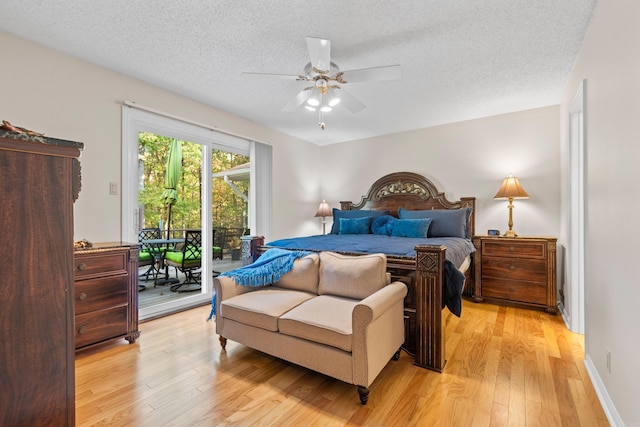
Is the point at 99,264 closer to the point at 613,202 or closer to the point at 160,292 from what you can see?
the point at 160,292

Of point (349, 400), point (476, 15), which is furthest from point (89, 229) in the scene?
point (476, 15)

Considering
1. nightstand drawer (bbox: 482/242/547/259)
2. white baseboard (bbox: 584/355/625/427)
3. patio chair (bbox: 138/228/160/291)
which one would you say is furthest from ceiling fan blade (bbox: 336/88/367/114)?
patio chair (bbox: 138/228/160/291)

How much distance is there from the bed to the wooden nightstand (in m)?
0.18

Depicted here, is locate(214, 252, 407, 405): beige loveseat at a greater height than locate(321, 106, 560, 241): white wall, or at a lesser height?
lesser

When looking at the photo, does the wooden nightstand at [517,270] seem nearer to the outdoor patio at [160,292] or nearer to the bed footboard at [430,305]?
the bed footboard at [430,305]

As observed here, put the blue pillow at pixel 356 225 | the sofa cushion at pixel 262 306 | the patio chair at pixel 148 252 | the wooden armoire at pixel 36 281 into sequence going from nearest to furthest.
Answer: the wooden armoire at pixel 36 281 → the sofa cushion at pixel 262 306 → the patio chair at pixel 148 252 → the blue pillow at pixel 356 225

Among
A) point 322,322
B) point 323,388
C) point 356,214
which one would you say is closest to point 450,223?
point 356,214

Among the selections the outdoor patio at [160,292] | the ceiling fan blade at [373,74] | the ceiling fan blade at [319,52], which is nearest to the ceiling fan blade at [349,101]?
the ceiling fan blade at [373,74]

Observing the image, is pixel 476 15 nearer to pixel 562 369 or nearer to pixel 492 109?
pixel 492 109

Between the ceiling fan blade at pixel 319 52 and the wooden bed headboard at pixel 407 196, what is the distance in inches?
110

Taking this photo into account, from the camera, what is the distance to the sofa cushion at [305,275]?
2512 mm

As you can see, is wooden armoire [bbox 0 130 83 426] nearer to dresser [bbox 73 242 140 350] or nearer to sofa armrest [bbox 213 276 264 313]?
sofa armrest [bbox 213 276 264 313]

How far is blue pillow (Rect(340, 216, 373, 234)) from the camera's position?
4207 mm

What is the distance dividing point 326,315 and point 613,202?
5.93ft
